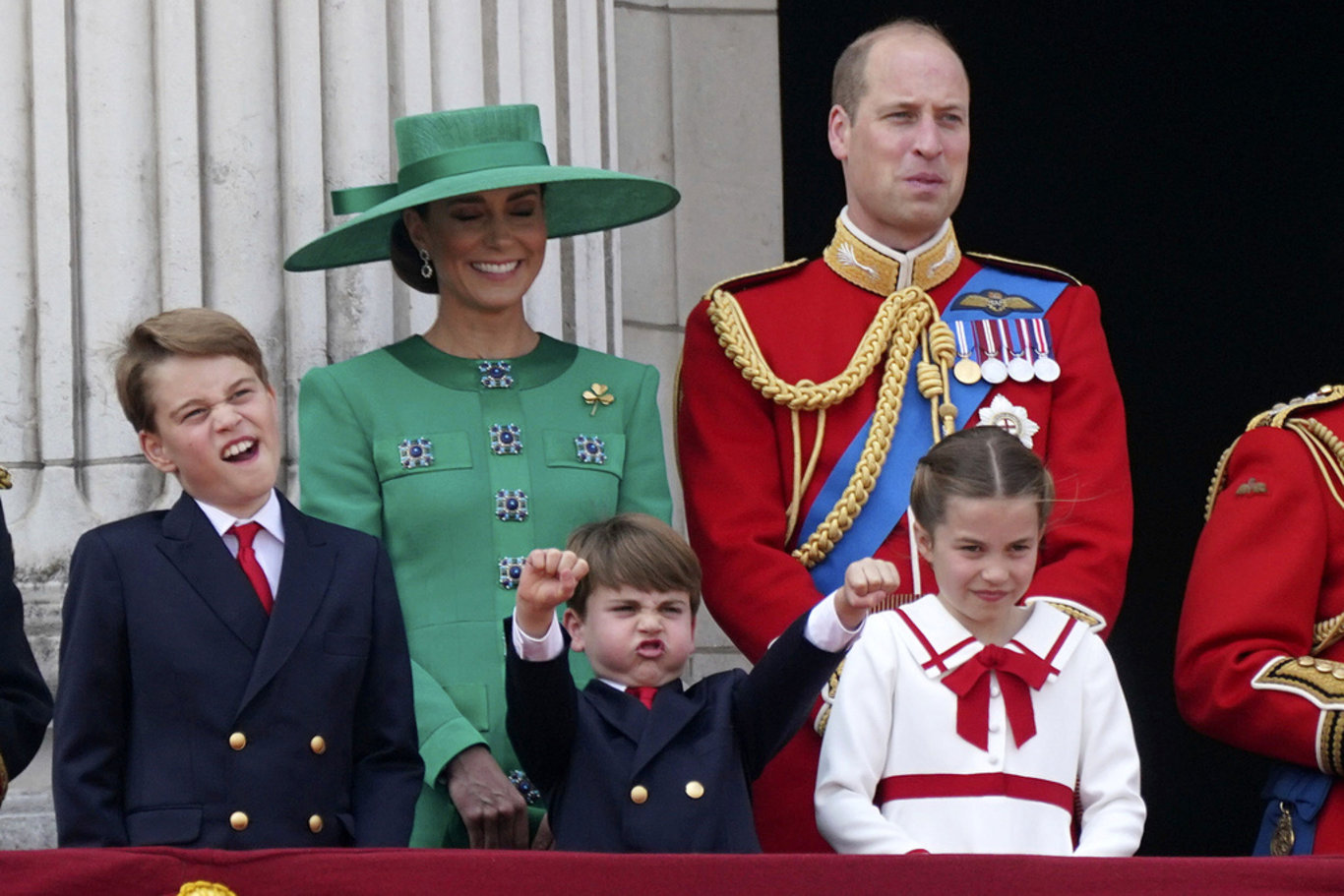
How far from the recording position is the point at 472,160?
394 cm

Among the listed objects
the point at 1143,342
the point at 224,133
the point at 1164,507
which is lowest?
the point at 1164,507

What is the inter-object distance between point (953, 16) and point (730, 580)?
9.24 feet

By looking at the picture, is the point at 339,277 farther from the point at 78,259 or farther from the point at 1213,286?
the point at 1213,286

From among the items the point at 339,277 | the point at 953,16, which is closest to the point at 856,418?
the point at 339,277

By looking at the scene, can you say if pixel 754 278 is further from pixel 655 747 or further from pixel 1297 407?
pixel 655 747

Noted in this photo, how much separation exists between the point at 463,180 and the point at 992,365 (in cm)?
87

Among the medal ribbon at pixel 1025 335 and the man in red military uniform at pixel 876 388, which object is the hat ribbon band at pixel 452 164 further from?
the medal ribbon at pixel 1025 335

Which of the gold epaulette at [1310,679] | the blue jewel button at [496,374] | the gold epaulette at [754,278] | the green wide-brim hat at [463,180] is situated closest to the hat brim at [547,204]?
the green wide-brim hat at [463,180]

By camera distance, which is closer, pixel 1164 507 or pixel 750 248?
pixel 750 248

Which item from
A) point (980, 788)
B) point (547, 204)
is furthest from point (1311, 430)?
point (547, 204)

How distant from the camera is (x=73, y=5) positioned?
4480mm

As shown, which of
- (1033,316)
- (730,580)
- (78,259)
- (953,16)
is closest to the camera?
(730,580)

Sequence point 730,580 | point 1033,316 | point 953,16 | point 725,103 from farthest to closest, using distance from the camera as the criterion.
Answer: point 953,16 → point 725,103 → point 1033,316 → point 730,580

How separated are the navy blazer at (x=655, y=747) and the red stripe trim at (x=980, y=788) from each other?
0.17 metres
